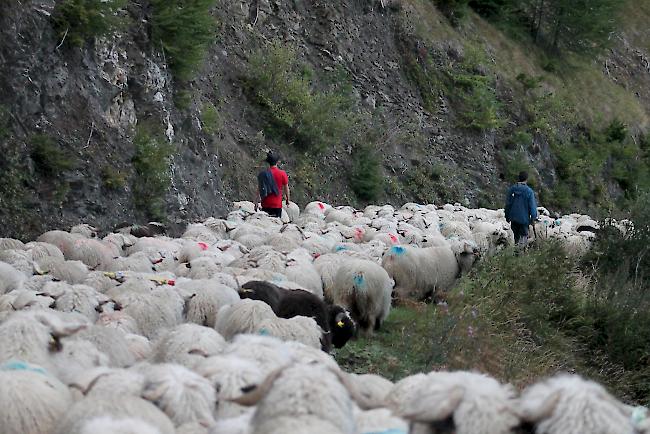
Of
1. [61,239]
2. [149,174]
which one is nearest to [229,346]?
[61,239]

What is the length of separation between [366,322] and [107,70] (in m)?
7.39

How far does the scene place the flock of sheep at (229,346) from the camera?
3.75 metres

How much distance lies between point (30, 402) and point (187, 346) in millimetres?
1424

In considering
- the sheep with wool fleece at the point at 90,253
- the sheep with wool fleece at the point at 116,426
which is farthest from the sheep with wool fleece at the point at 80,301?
the sheep with wool fleece at the point at 116,426

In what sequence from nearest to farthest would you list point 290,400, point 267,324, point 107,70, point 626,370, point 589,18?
point 290,400 → point 267,324 → point 626,370 → point 107,70 → point 589,18

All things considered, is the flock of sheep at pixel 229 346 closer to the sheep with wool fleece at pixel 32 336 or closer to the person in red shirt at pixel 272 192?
the sheep with wool fleece at pixel 32 336

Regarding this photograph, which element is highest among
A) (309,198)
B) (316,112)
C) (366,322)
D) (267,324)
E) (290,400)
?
(290,400)

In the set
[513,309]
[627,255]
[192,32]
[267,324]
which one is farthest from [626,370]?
[192,32]

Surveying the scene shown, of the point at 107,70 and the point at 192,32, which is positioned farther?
the point at 192,32

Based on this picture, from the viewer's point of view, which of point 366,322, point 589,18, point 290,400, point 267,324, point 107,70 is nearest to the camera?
point 290,400

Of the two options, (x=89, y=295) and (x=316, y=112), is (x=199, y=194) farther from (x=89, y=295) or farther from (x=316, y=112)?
(x=89, y=295)

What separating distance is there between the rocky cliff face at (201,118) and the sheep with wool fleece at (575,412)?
30.6 ft

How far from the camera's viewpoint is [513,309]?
35.6 feet

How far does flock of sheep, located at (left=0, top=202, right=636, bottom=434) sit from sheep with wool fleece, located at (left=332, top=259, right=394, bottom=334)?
0.06 ft
